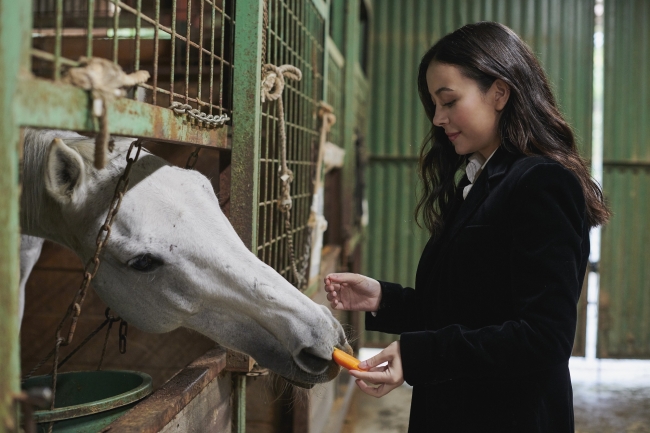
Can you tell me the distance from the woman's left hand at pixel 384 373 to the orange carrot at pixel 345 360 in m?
0.05

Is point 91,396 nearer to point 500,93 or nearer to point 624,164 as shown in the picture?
point 500,93

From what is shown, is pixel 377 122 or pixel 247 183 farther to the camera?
pixel 377 122

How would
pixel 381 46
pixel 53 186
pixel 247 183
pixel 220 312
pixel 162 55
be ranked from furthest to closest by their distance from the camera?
pixel 381 46 → pixel 162 55 → pixel 247 183 → pixel 220 312 → pixel 53 186

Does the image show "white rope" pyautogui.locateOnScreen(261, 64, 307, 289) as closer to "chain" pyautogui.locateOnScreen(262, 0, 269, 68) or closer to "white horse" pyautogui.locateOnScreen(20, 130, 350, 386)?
"chain" pyautogui.locateOnScreen(262, 0, 269, 68)

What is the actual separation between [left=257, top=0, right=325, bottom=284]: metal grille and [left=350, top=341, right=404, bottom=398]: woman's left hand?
0.88 meters

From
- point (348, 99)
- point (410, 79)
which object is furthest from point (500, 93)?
point (410, 79)

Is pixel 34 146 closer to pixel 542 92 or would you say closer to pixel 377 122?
pixel 542 92

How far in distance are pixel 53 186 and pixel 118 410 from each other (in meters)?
0.46

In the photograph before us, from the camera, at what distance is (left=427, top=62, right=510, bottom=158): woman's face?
1.30 m

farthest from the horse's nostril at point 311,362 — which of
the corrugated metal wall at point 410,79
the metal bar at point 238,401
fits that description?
the corrugated metal wall at point 410,79

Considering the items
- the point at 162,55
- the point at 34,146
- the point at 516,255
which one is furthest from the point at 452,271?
the point at 162,55

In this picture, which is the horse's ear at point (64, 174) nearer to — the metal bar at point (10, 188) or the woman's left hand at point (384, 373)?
the metal bar at point (10, 188)

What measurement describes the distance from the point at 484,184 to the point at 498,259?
0.55 ft

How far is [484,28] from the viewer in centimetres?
132
